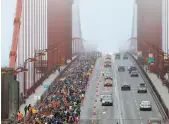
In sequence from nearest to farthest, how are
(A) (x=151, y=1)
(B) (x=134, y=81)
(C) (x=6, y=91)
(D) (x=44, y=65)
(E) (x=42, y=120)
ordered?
1. (C) (x=6, y=91)
2. (E) (x=42, y=120)
3. (B) (x=134, y=81)
4. (D) (x=44, y=65)
5. (A) (x=151, y=1)

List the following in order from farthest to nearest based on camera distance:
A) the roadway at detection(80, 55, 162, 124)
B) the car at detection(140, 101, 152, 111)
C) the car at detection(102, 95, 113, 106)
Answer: the car at detection(102, 95, 113, 106) → the car at detection(140, 101, 152, 111) → the roadway at detection(80, 55, 162, 124)

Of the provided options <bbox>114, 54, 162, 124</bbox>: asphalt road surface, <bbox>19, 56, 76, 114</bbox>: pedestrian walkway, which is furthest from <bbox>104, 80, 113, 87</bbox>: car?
<bbox>19, 56, 76, 114</bbox>: pedestrian walkway

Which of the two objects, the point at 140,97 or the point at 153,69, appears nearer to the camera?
the point at 140,97

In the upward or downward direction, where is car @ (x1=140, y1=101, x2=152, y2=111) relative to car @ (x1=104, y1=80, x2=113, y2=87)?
downward

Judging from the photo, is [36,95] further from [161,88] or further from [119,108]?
[161,88]

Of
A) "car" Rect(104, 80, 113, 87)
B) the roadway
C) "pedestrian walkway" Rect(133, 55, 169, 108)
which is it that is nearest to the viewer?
the roadway

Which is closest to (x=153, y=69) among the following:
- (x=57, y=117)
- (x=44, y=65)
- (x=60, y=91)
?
(x=44, y=65)

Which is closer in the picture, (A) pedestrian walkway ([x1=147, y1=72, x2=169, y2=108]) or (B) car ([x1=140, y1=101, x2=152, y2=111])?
(B) car ([x1=140, y1=101, x2=152, y2=111])

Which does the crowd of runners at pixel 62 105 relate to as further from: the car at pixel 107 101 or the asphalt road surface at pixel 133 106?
the asphalt road surface at pixel 133 106

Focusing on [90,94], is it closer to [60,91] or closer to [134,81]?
[60,91]

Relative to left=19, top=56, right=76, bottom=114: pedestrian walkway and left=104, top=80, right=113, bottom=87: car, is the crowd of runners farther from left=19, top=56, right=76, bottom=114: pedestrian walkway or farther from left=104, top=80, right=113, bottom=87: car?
left=104, top=80, right=113, bottom=87: car

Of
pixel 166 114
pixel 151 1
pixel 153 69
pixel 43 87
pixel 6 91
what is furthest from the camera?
pixel 151 1
